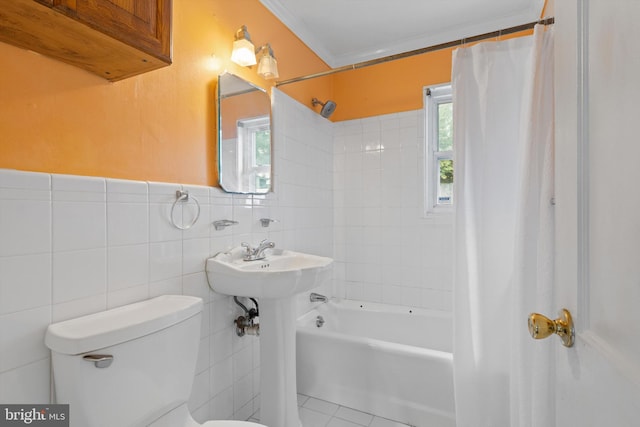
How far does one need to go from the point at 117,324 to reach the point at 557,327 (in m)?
1.11

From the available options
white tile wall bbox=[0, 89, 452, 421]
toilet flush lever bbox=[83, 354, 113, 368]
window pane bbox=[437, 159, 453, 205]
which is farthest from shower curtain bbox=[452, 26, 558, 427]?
toilet flush lever bbox=[83, 354, 113, 368]

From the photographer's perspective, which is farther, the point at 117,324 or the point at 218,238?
the point at 218,238

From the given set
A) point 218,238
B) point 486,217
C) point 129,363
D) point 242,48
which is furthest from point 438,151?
point 129,363

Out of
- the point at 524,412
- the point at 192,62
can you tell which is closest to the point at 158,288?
the point at 192,62

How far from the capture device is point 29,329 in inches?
35.2

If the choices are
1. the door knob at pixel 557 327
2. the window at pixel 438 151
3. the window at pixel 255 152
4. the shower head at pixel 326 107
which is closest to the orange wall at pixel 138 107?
the window at pixel 255 152

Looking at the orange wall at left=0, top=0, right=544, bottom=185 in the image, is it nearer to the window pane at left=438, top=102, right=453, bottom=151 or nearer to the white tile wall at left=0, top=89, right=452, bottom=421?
the white tile wall at left=0, top=89, right=452, bottom=421

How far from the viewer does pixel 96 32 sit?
85 centimetres

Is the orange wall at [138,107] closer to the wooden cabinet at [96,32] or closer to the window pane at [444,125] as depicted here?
the wooden cabinet at [96,32]

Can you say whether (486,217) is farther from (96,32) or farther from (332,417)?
(96,32)

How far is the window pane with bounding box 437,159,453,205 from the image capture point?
249cm

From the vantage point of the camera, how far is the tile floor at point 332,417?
1.71 meters

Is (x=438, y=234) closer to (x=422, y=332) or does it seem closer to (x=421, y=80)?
(x=422, y=332)

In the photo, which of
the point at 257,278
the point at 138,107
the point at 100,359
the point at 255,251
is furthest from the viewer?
Answer: the point at 255,251
